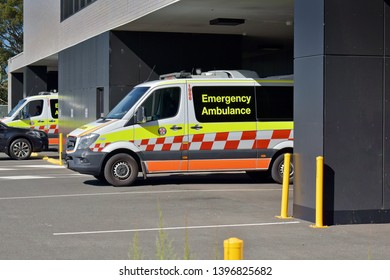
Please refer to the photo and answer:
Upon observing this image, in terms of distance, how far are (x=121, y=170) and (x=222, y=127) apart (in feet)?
7.45

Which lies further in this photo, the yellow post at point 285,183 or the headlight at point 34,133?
the headlight at point 34,133

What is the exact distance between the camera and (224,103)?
16.7 m

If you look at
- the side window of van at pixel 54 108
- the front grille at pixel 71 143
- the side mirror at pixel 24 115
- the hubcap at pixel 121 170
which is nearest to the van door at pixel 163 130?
the hubcap at pixel 121 170

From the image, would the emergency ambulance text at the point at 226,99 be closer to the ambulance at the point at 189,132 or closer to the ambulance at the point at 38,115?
the ambulance at the point at 189,132

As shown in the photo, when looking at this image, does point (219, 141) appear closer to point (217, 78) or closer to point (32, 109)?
point (217, 78)

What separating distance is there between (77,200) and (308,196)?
472cm

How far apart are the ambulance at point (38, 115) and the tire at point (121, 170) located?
1364cm

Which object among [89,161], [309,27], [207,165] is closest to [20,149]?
[89,161]

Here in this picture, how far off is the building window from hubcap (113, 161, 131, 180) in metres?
11.7

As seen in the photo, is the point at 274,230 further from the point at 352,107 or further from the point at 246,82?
the point at 246,82

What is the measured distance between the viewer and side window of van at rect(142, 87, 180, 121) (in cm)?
1620

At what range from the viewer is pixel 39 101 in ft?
98.8

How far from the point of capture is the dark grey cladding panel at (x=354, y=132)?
1096 cm

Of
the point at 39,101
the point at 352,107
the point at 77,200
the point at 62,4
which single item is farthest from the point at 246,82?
the point at 62,4
